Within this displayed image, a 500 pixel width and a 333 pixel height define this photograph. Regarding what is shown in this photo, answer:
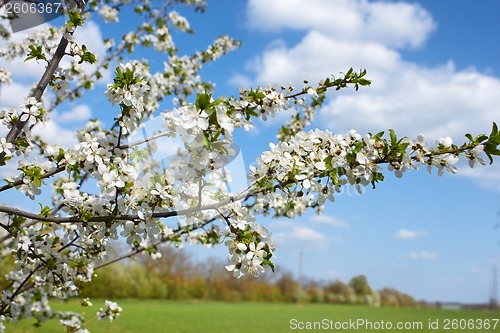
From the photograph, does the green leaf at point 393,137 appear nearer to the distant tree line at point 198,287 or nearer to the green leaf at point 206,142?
the green leaf at point 206,142

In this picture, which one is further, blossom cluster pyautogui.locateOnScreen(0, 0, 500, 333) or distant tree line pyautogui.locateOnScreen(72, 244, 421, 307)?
distant tree line pyautogui.locateOnScreen(72, 244, 421, 307)

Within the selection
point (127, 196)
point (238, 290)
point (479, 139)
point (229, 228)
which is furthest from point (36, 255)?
point (238, 290)

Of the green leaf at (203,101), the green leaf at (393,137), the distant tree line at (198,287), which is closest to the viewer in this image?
the green leaf at (203,101)

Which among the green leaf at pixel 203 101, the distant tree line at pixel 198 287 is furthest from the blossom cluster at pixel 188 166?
the distant tree line at pixel 198 287

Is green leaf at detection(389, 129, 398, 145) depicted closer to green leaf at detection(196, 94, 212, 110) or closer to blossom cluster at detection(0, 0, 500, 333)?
blossom cluster at detection(0, 0, 500, 333)

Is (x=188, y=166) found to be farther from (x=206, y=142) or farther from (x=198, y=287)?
(x=198, y=287)

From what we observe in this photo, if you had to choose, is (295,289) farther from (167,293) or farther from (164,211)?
(164,211)

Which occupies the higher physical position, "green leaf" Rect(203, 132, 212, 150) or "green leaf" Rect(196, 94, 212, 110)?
"green leaf" Rect(196, 94, 212, 110)

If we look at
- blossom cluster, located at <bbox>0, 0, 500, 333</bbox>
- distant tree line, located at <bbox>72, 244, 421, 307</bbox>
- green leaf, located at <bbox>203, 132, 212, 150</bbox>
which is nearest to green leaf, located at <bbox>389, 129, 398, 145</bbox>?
blossom cluster, located at <bbox>0, 0, 500, 333</bbox>

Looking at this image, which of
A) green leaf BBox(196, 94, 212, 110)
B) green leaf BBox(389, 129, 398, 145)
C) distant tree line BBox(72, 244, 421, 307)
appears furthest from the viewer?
distant tree line BBox(72, 244, 421, 307)

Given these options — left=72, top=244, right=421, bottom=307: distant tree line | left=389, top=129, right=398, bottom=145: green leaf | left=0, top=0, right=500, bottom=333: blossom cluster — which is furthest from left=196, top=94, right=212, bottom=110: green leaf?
left=72, top=244, right=421, bottom=307: distant tree line

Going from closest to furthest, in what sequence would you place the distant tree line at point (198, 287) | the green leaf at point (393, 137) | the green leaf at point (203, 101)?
the green leaf at point (203, 101) < the green leaf at point (393, 137) < the distant tree line at point (198, 287)

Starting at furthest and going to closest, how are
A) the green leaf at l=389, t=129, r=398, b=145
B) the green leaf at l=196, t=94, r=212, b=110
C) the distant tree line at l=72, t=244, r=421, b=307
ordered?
the distant tree line at l=72, t=244, r=421, b=307 < the green leaf at l=389, t=129, r=398, b=145 < the green leaf at l=196, t=94, r=212, b=110

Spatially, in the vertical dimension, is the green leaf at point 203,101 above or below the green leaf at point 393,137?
above
